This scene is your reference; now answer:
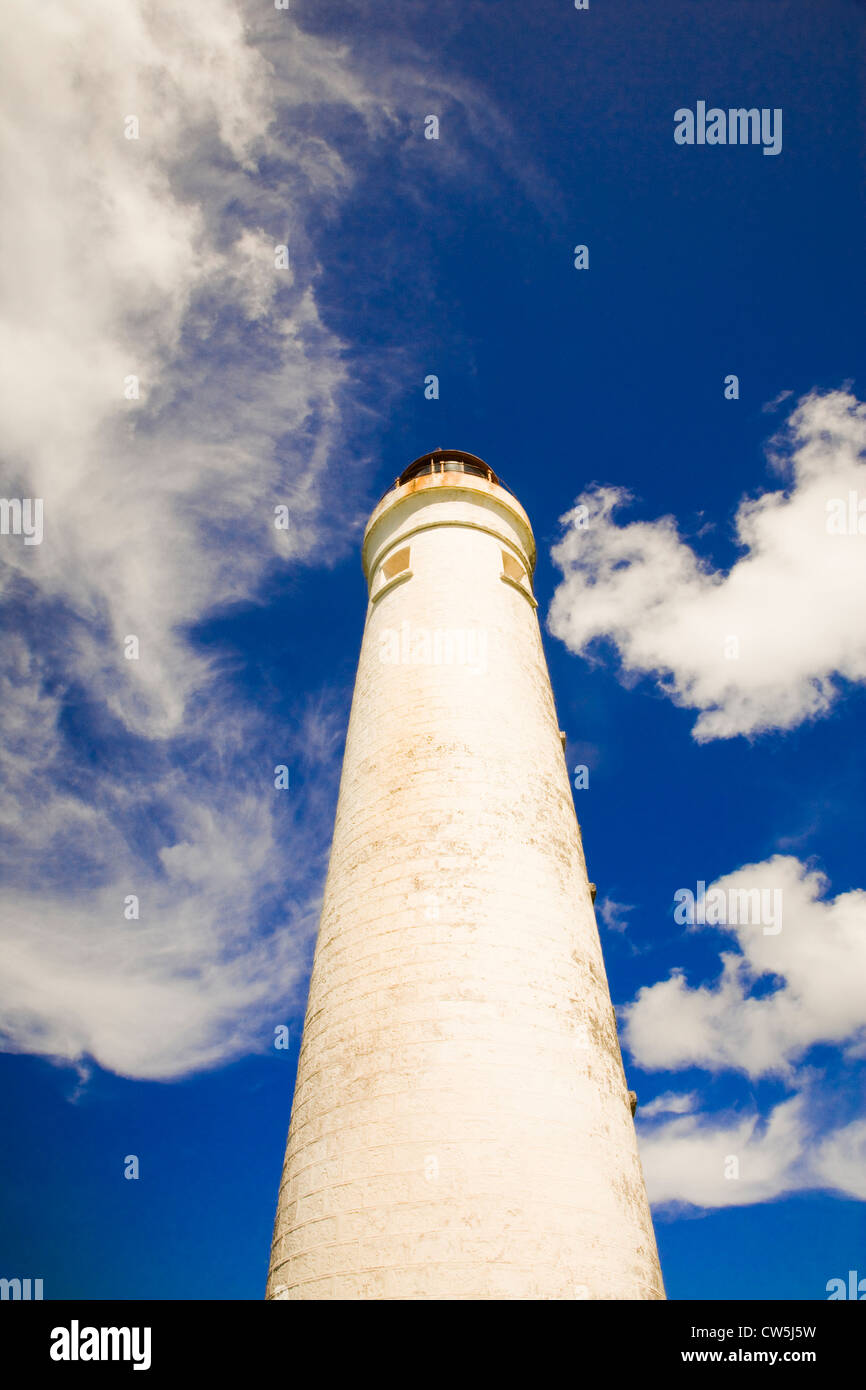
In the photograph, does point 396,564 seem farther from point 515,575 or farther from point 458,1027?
point 458,1027

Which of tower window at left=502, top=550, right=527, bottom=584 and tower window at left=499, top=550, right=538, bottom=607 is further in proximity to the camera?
tower window at left=502, top=550, right=527, bottom=584

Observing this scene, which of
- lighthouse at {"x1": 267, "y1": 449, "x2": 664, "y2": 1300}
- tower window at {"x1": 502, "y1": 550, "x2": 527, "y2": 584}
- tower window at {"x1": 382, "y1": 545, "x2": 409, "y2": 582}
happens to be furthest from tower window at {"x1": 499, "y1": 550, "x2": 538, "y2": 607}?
tower window at {"x1": 382, "y1": 545, "x2": 409, "y2": 582}

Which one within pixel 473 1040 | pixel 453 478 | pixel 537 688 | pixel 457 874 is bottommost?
pixel 473 1040

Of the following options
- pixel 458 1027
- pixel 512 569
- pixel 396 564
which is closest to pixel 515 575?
pixel 512 569

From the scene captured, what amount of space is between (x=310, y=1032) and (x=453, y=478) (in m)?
11.2

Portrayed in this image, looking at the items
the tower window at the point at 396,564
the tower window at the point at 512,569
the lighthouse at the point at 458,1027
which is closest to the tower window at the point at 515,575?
the tower window at the point at 512,569

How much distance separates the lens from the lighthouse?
6996 mm

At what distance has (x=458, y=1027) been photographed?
8.01 m

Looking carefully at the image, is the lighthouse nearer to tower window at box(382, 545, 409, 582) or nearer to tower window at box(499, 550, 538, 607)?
tower window at box(499, 550, 538, 607)

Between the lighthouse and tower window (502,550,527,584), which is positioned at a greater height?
tower window (502,550,527,584)

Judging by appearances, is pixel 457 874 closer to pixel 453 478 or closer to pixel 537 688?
pixel 537 688

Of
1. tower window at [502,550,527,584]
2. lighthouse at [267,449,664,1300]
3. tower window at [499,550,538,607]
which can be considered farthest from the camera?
tower window at [502,550,527,584]
